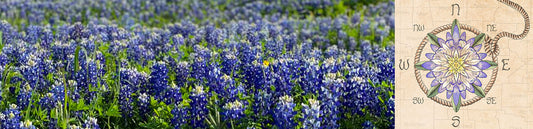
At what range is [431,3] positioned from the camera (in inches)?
112

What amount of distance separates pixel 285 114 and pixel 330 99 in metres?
0.31

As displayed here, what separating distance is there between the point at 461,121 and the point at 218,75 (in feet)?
4.13

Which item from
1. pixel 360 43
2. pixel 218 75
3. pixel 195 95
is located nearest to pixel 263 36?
pixel 360 43

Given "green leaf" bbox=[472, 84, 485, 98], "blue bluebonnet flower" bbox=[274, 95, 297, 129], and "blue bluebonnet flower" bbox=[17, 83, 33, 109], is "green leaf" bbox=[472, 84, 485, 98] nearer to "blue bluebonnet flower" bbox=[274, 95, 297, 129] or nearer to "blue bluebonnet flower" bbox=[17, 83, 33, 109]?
"blue bluebonnet flower" bbox=[274, 95, 297, 129]

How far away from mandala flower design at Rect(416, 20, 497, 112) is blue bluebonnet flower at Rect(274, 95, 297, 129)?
23.4 inches

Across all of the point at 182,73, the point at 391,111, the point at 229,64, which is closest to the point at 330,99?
the point at 391,111

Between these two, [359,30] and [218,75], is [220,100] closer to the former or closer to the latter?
[218,75]

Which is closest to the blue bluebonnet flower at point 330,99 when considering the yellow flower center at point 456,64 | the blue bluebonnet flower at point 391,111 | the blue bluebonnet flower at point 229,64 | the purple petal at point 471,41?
the blue bluebonnet flower at point 391,111

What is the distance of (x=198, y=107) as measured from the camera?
122 inches

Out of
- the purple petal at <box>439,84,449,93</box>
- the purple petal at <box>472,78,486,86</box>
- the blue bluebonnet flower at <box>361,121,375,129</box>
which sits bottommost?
the blue bluebonnet flower at <box>361,121,375,129</box>

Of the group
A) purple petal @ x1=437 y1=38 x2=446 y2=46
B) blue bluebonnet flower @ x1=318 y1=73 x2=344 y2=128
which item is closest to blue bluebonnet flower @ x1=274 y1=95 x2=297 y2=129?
blue bluebonnet flower @ x1=318 y1=73 x2=344 y2=128

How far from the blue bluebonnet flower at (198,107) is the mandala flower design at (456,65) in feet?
3.29

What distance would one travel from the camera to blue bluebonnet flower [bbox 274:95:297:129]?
9.54ft

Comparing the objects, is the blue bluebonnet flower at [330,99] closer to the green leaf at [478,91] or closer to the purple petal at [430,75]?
the purple petal at [430,75]
